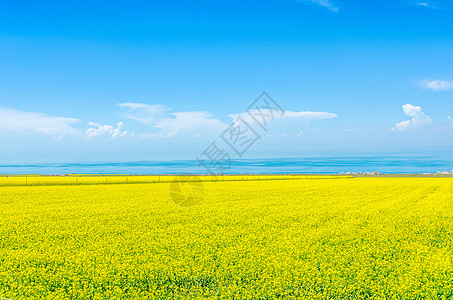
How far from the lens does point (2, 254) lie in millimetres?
10867

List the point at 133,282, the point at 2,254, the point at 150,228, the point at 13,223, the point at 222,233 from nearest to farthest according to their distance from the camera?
the point at 133,282, the point at 2,254, the point at 222,233, the point at 150,228, the point at 13,223

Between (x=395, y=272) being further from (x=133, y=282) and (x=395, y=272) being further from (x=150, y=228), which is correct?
(x=150, y=228)

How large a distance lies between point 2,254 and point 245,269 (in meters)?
7.96

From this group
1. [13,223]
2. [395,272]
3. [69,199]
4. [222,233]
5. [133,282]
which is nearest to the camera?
[133,282]

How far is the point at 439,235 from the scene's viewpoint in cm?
1402

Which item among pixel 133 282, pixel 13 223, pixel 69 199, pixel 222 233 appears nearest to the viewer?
pixel 133 282

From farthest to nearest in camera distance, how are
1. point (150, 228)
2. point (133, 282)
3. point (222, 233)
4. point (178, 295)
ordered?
1. point (150, 228)
2. point (222, 233)
3. point (133, 282)
4. point (178, 295)

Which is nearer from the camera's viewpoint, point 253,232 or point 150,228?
point 253,232

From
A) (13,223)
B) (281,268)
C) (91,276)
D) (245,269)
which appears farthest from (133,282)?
(13,223)

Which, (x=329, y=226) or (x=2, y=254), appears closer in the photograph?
(x=2, y=254)

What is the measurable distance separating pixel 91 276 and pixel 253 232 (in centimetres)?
725

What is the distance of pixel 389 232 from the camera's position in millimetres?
14297

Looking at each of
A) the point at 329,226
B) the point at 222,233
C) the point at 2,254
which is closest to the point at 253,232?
the point at 222,233

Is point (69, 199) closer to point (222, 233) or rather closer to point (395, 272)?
point (222, 233)
